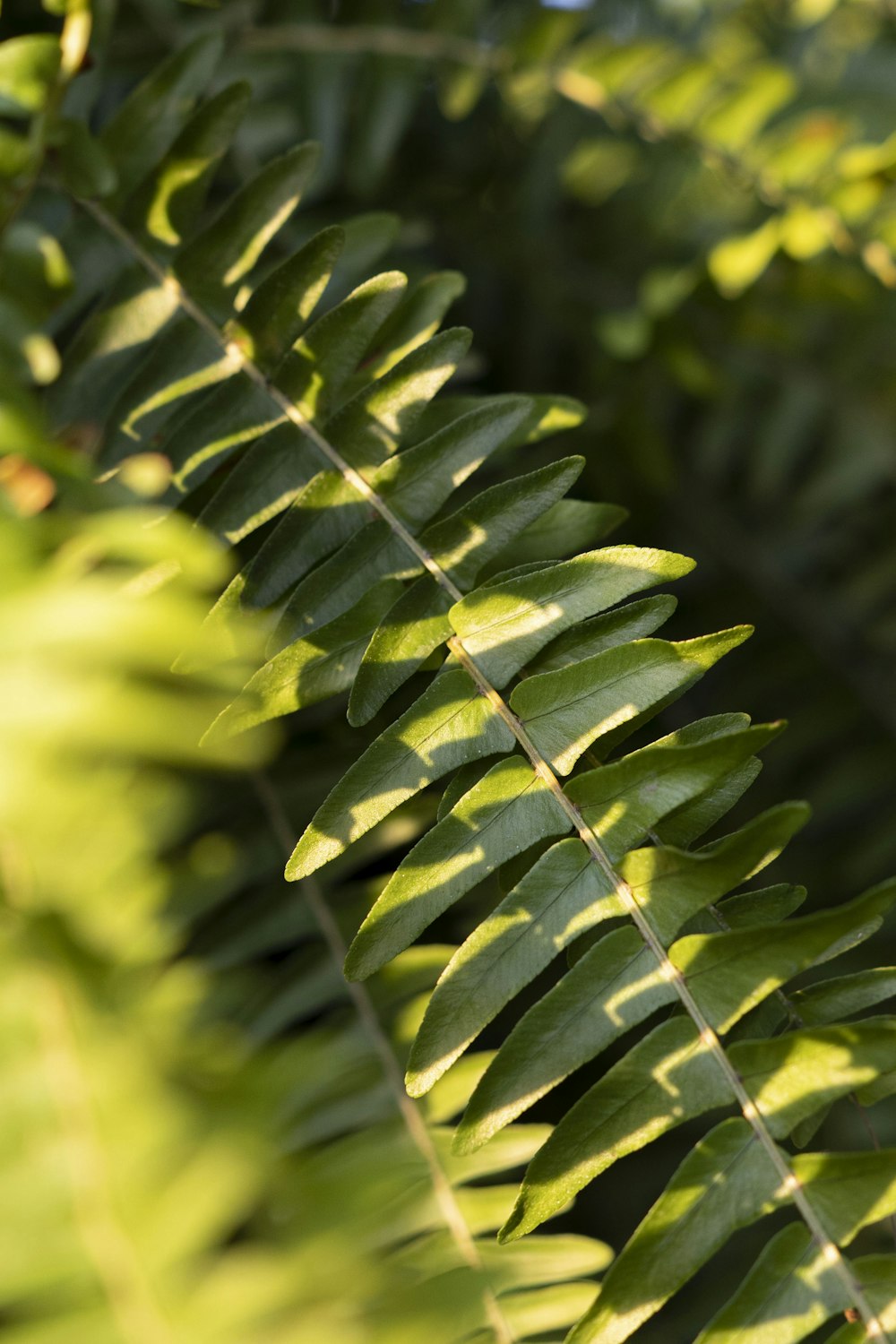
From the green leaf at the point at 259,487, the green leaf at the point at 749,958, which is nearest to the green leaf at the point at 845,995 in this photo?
the green leaf at the point at 749,958

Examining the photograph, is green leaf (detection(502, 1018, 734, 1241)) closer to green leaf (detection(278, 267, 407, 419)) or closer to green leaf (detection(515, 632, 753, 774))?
green leaf (detection(515, 632, 753, 774))

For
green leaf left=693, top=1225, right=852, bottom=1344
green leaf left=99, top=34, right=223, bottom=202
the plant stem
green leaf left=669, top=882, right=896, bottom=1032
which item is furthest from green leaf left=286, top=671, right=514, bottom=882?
green leaf left=99, top=34, right=223, bottom=202

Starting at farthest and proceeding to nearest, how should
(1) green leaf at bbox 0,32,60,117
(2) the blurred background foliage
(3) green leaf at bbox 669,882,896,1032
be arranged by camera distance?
(1) green leaf at bbox 0,32,60,117 < (3) green leaf at bbox 669,882,896,1032 < (2) the blurred background foliage

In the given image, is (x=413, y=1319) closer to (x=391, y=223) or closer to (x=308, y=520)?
(x=308, y=520)

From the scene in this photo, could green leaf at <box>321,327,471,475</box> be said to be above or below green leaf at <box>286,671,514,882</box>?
above

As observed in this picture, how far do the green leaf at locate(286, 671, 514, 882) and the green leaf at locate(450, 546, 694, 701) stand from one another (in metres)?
0.02

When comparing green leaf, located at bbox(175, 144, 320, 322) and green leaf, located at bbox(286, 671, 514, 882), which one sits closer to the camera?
green leaf, located at bbox(286, 671, 514, 882)

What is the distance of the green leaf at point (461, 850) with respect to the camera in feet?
1.47

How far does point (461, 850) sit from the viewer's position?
1.48ft

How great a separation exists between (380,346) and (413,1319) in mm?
461

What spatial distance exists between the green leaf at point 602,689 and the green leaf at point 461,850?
0.8 inches

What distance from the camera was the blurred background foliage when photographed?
26cm

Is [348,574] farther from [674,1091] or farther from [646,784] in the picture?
[674,1091]

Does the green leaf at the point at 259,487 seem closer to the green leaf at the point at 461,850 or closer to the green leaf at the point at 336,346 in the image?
the green leaf at the point at 336,346
